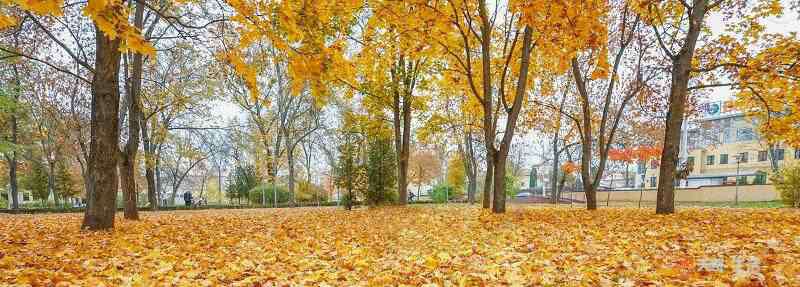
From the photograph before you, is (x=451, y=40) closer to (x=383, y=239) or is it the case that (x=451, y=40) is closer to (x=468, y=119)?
(x=383, y=239)

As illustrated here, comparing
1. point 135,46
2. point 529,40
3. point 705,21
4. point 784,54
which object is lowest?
point 135,46

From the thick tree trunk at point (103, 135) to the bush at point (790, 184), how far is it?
21.8 m

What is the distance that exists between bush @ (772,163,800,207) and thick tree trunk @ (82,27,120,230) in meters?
21.8

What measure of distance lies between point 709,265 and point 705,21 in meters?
11.8

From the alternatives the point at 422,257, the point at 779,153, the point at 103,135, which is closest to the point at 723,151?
the point at 779,153

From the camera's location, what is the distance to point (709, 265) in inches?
138

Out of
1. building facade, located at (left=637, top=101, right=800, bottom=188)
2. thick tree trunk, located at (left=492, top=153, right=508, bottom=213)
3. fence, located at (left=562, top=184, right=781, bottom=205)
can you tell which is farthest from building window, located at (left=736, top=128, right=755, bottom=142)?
thick tree trunk, located at (left=492, top=153, right=508, bottom=213)

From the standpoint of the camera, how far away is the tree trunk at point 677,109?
958 centimetres

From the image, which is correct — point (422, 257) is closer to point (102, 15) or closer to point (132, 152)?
point (102, 15)

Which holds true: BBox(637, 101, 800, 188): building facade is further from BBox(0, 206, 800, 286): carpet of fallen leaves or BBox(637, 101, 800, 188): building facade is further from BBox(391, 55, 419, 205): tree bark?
BBox(0, 206, 800, 286): carpet of fallen leaves

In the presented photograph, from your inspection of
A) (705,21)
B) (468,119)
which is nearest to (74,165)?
(468,119)

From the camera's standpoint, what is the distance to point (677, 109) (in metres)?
9.65

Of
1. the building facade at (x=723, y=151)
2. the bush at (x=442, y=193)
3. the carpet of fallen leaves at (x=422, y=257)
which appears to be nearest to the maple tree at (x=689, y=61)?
the carpet of fallen leaves at (x=422, y=257)

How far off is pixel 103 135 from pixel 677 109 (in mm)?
12090
